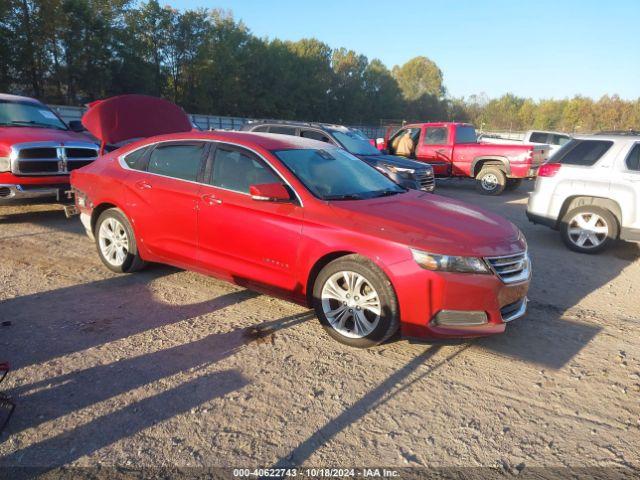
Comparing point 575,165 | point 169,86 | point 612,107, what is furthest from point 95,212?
point 612,107

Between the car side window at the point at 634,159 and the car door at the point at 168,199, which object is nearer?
the car door at the point at 168,199

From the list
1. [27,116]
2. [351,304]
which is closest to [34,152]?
[27,116]

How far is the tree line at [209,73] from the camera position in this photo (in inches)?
1255

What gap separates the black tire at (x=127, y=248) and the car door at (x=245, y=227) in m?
1.02

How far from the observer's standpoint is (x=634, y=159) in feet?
22.7

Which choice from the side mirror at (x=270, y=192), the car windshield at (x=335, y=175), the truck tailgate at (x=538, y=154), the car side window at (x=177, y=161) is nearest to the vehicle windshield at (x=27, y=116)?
the car side window at (x=177, y=161)

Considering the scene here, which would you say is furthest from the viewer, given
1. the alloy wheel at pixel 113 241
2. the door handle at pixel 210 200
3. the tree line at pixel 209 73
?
the tree line at pixel 209 73

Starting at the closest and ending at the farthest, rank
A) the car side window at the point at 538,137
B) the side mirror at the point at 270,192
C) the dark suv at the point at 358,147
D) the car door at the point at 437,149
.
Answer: the side mirror at the point at 270,192 → the dark suv at the point at 358,147 → the car door at the point at 437,149 → the car side window at the point at 538,137

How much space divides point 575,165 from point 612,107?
185ft

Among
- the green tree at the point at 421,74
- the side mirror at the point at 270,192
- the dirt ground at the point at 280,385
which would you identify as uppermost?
the green tree at the point at 421,74

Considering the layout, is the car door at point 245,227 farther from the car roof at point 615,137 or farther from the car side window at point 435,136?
the car side window at point 435,136

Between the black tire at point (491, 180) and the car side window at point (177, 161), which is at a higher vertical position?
the car side window at point (177, 161)

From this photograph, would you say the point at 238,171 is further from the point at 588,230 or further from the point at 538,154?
the point at 538,154

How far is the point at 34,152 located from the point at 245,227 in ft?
16.3
